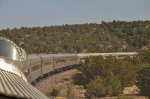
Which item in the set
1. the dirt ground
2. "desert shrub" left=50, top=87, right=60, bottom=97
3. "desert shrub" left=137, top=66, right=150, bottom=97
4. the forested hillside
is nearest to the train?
the dirt ground

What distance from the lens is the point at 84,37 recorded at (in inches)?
3912

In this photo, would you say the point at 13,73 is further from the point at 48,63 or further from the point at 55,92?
the point at 48,63

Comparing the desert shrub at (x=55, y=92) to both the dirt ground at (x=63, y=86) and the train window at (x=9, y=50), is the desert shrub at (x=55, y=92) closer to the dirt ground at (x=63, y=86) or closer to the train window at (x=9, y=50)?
the dirt ground at (x=63, y=86)

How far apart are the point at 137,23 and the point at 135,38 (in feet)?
82.0

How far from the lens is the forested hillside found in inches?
3479

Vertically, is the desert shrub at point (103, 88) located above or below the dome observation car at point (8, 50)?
below

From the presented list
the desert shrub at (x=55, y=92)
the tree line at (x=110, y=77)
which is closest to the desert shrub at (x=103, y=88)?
the tree line at (x=110, y=77)

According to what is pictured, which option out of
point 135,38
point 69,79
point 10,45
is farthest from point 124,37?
point 10,45

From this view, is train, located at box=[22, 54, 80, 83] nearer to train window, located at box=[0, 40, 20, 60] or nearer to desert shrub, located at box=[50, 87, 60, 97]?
desert shrub, located at box=[50, 87, 60, 97]

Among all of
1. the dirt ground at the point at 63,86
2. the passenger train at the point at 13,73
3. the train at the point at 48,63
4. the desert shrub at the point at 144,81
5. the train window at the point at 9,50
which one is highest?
the train window at the point at 9,50

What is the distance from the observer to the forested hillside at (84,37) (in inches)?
3479

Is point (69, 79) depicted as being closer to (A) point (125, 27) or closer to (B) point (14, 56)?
(B) point (14, 56)

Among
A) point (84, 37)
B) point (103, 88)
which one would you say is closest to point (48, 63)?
point (103, 88)

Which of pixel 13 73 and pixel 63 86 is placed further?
pixel 63 86
